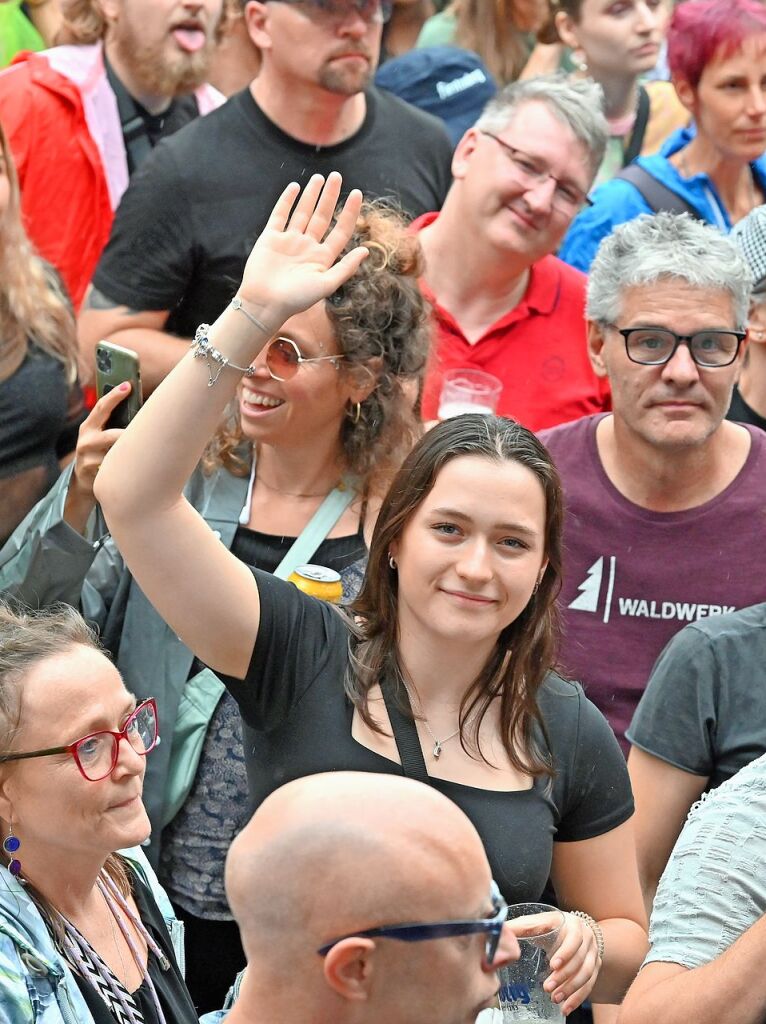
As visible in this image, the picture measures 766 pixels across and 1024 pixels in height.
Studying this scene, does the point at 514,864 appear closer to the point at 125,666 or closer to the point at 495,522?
the point at 495,522

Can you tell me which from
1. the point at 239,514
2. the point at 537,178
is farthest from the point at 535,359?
the point at 239,514

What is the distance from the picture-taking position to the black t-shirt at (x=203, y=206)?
4168mm

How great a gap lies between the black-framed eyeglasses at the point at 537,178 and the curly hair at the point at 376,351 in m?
0.95

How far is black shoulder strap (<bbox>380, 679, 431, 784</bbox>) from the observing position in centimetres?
258

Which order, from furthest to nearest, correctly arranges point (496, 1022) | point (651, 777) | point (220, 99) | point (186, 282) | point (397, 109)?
point (220, 99), point (397, 109), point (186, 282), point (651, 777), point (496, 1022)

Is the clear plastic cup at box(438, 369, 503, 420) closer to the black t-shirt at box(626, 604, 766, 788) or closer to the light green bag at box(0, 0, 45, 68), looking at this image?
the black t-shirt at box(626, 604, 766, 788)

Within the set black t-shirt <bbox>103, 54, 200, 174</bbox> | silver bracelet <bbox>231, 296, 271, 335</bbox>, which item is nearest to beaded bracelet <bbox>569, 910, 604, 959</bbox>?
silver bracelet <bbox>231, 296, 271, 335</bbox>

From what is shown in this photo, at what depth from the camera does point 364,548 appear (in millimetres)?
3281

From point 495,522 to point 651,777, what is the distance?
64 centimetres

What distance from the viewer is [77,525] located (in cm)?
325

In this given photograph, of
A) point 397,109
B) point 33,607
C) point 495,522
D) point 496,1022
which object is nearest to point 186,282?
point 397,109

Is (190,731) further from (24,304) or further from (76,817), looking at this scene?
(24,304)

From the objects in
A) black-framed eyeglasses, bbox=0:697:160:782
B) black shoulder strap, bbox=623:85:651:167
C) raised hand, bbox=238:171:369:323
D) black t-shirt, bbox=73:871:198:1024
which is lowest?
black t-shirt, bbox=73:871:198:1024

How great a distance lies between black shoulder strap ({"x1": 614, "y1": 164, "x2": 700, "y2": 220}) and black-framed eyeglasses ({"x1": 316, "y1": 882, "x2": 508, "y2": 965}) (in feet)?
11.3
